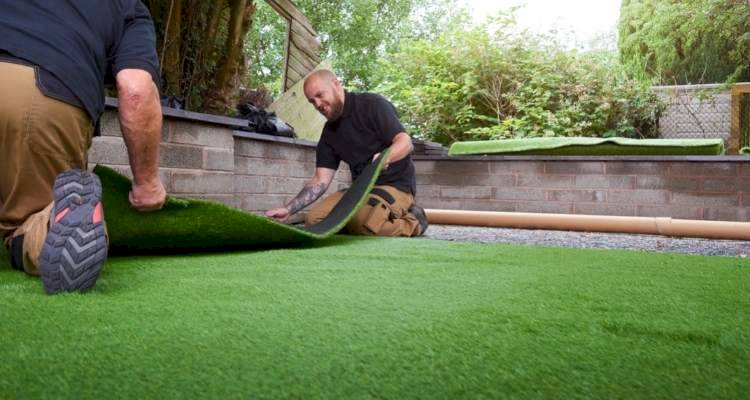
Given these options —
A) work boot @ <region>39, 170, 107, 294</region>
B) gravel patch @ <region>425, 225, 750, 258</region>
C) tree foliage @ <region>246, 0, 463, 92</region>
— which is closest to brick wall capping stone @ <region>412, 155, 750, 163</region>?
gravel patch @ <region>425, 225, 750, 258</region>

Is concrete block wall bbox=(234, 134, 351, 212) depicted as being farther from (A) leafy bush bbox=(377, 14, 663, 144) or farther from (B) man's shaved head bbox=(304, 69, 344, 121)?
(A) leafy bush bbox=(377, 14, 663, 144)

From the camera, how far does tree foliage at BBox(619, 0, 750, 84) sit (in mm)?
6578

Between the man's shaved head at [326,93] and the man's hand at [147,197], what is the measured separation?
4.65 feet

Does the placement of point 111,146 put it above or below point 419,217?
above

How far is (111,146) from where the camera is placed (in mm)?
2408

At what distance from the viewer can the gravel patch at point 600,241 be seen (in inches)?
102

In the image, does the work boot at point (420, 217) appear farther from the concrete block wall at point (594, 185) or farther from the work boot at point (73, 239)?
the work boot at point (73, 239)

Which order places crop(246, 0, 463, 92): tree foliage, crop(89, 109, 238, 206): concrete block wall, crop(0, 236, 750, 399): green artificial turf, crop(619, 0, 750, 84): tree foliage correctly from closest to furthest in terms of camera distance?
crop(0, 236, 750, 399): green artificial turf → crop(89, 109, 238, 206): concrete block wall → crop(619, 0, 750, 84): tree foliage → crop(246, 0, 463, 92): tree foliage

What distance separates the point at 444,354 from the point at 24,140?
1039 mm

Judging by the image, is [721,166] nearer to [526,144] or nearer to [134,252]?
[526,144]

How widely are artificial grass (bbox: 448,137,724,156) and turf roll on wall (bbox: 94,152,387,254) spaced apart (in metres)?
2.80

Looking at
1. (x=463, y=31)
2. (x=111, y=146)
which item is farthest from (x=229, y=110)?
(x=463, y=31)

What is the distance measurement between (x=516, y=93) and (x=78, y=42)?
560cm

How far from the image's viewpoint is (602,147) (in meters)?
4.31
